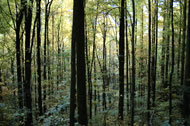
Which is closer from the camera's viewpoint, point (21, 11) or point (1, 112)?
point (1, 112)

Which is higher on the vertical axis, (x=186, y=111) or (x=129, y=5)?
(x=129, y=5)

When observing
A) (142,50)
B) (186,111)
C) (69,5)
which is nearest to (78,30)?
(186,111)

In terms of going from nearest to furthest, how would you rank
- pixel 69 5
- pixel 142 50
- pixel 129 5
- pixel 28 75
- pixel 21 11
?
pixel 28 75 → pixel 21 11 → pixel 129 5 → pixel 142 50 → pixel 69 5

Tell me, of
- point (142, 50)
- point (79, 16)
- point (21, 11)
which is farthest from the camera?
point (142, 50)

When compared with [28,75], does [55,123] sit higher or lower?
lower

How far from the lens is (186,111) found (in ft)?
14.3

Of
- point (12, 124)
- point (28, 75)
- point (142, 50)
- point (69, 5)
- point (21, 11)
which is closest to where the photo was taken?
point (12, 124)

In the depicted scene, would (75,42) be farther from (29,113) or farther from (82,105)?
(29,113)

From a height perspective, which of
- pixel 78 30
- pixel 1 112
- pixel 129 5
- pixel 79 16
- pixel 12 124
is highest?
pixel 129 5

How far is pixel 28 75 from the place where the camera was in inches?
253

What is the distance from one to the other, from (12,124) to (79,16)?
244 inches

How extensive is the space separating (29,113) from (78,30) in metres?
5.15

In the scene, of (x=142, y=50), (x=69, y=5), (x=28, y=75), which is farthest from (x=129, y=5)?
(x=28, y=75)

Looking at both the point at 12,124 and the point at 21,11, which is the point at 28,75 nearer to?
the point at 12,124
